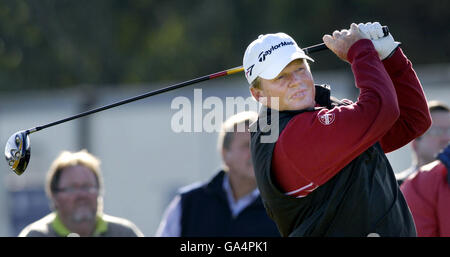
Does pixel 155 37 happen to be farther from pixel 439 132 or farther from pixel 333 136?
pixel 333 136

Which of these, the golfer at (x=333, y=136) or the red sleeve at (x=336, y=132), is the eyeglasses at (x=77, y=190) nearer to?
the golfer at (x=333, y=136)

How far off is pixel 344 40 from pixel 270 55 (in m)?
0.38

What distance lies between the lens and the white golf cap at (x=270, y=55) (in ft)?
13.6

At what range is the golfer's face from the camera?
417 centimetres

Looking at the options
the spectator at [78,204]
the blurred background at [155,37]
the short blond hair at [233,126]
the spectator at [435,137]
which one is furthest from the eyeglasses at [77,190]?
the blurred background at [155,37]

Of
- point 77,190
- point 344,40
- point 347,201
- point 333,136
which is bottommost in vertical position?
point 347,201

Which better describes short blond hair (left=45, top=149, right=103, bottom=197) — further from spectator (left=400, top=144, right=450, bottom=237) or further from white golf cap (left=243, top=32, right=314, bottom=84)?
white golf cap (left=243, top=32, right=314, bottom=84)

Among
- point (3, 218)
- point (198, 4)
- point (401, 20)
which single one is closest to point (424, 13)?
point (401, 20)

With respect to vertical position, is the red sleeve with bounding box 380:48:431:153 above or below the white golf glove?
below

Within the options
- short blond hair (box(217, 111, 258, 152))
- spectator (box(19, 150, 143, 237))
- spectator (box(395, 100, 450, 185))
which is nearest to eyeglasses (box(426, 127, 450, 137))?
spectator (box(395, 100, 450, 185))

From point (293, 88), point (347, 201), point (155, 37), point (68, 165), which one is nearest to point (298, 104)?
point (293, 88)

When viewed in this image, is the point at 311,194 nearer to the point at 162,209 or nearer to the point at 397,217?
the point at 397,217

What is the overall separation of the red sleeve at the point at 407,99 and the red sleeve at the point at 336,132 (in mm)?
291

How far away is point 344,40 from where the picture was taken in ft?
13.9
